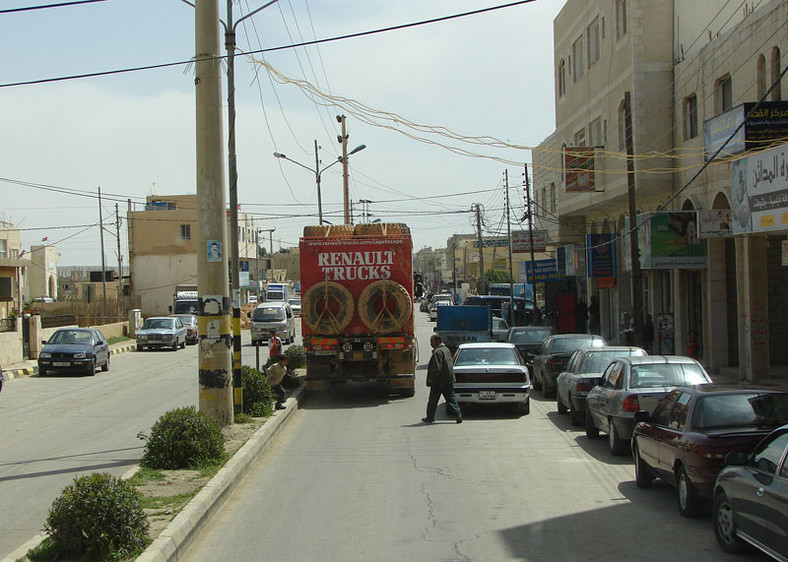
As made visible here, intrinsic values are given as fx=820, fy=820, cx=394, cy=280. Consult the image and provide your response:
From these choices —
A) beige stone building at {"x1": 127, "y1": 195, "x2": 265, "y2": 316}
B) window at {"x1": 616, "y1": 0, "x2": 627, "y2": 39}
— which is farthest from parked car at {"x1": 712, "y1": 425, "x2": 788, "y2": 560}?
beige stone building at {"x1": 127, "y1": 195, "x2": 265, "y2": 316}

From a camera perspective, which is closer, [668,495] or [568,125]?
[668,495]

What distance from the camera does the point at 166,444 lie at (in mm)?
10570

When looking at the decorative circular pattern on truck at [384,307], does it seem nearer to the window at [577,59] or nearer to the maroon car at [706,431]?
the maroon car at [706,431]

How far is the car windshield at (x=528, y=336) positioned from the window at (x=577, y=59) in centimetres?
1474

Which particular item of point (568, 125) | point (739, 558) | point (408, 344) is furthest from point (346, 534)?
point (568, 125)

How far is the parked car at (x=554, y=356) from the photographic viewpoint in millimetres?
19891

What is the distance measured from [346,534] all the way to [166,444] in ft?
12.0

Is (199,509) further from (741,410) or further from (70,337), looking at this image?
(70,337)

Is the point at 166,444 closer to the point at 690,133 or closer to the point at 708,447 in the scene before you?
the point at 708,447

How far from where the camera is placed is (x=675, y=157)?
2470 centimetres

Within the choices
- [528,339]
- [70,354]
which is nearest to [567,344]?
[528,339]

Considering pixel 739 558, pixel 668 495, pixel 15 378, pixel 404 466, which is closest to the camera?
pixel 739 558

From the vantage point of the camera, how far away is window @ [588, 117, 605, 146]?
33.3 m

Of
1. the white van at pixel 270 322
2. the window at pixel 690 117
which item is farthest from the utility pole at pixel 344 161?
the window at pixel 690 117
